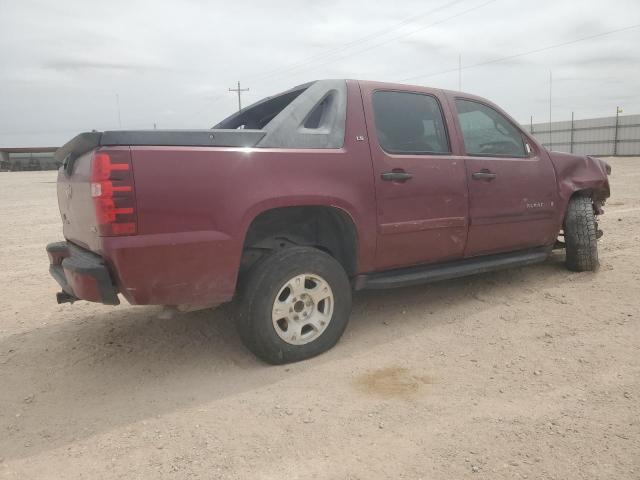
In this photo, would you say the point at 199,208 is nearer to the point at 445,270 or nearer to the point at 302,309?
the point at 302,309

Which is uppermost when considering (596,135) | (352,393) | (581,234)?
(596,135)

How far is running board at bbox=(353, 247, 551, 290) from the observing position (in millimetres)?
3486

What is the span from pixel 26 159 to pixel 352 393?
6348 cm

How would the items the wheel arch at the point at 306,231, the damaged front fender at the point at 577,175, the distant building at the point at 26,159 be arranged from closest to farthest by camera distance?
the wheel arch at the point at 306,231
the damaged front fender at the point at 577,175
the distant building at the point at 26,159

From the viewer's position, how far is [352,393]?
272cm

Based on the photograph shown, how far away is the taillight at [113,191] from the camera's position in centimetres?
247

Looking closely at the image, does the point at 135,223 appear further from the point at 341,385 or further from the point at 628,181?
the point at 628,181

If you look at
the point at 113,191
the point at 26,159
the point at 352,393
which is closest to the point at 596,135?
the point at 352,393

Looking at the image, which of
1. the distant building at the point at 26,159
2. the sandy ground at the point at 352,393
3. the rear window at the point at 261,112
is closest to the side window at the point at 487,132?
the sandy ground at the point at 352,393

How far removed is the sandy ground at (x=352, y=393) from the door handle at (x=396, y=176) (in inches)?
44.4

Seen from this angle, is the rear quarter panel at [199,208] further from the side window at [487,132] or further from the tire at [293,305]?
the side window at [487,132]

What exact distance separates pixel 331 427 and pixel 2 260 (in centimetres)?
552

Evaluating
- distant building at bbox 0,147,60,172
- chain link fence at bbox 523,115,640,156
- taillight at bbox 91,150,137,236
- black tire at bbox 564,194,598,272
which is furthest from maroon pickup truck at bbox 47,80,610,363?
distant building at bbox 0,147,60,172

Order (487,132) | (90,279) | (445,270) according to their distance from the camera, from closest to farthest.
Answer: (90,279)
(445,270)
(487,132)
